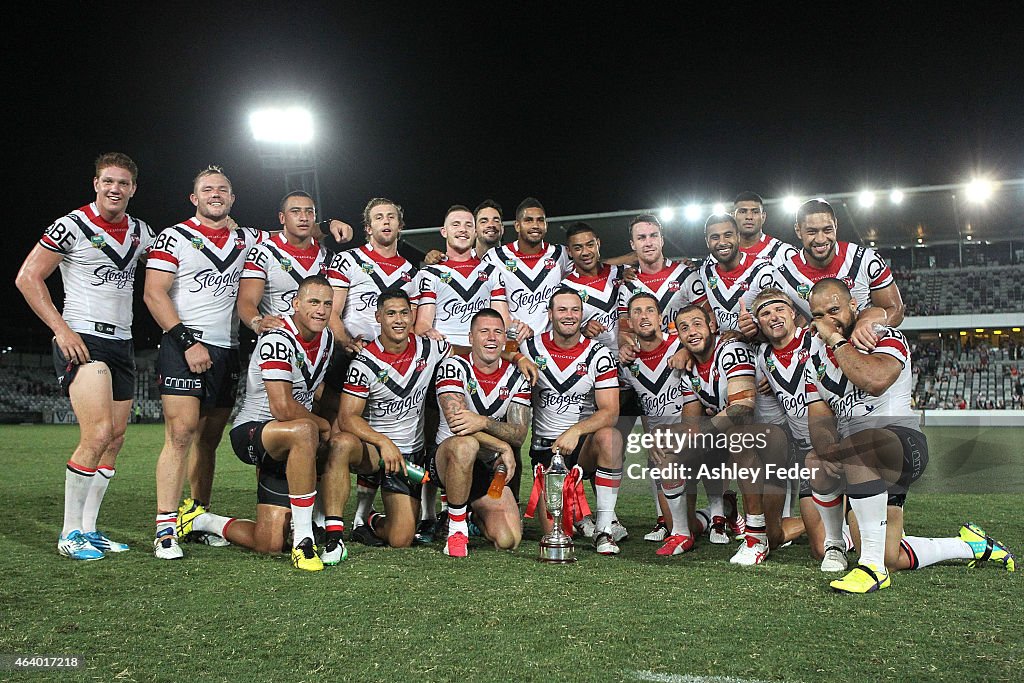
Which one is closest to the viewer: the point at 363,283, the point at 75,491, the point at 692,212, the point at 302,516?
the point at 302,516

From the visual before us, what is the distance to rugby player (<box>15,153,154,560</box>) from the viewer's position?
4535 millimetres

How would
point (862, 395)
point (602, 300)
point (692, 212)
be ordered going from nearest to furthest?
point (862, 395) → point (602, 300) → point (692, 212)

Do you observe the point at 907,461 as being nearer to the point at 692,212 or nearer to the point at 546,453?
the point at 546,453

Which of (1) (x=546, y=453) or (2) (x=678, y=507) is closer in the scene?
(2) (x=678, y=507)

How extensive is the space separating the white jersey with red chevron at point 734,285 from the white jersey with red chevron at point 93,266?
3.73m

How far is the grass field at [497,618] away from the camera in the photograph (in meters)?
2.56

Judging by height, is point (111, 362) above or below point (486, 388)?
above

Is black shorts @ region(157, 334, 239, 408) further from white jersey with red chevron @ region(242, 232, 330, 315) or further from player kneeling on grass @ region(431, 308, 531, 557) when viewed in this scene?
player kneeling on grass @ region(431, 308, 531, 557)

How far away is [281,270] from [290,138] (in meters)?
10.7

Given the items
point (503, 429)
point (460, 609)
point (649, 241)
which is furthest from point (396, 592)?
point (649, 241)

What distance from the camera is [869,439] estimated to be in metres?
3.99

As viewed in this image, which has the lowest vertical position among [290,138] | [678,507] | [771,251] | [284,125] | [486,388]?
[678,507]

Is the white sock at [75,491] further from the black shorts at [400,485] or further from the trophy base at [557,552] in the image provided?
the trophy base at [557,552]

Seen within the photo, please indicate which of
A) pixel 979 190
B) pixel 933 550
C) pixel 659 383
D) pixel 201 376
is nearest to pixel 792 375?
pixel 659 383
